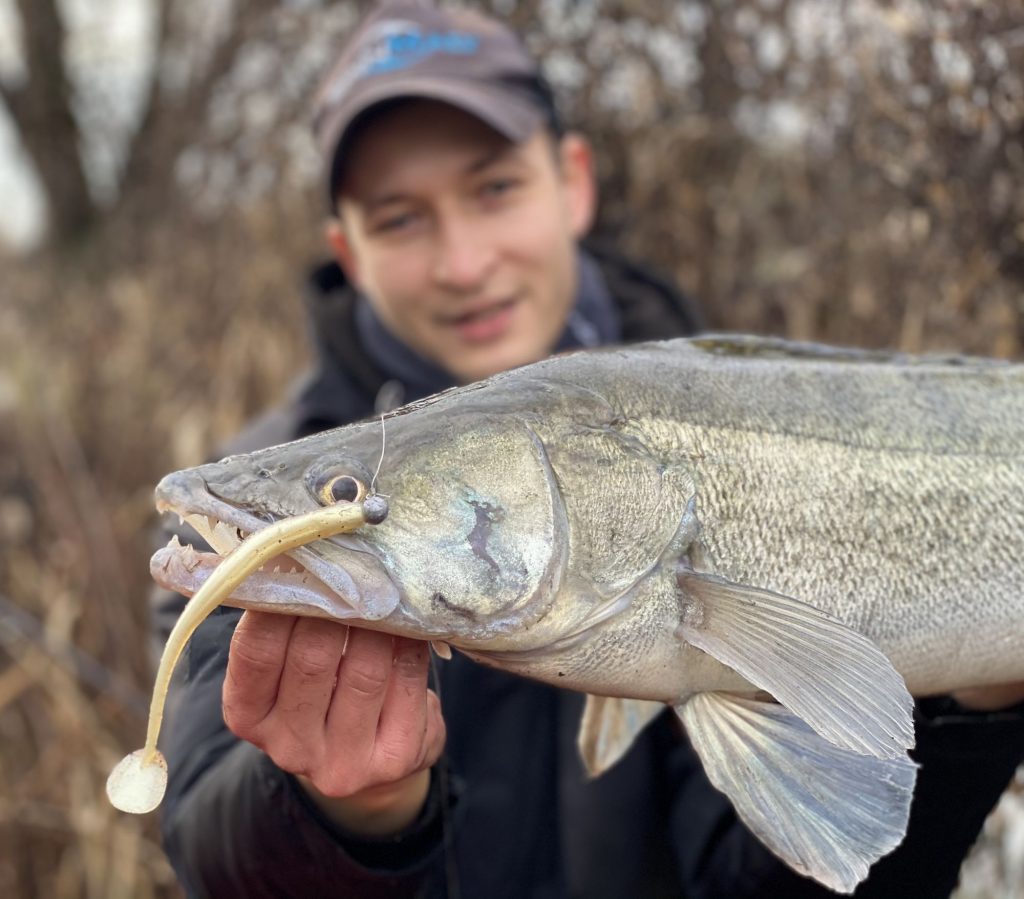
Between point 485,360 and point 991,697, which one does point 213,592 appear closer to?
point 991,697

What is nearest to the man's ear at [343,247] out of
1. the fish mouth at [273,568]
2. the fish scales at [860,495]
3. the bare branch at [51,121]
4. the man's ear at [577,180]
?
the man's ear at [577,180]

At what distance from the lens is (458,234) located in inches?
110

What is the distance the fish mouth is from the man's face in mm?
1586

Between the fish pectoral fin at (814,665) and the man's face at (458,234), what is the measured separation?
1.56 m

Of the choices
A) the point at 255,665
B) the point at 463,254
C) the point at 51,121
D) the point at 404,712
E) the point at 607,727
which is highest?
the point at 51,121

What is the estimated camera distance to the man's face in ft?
9.23

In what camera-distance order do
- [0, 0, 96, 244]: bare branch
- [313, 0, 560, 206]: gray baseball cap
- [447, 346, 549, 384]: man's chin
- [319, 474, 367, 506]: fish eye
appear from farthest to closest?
[0, 0, 96, 244]: bare branch, [447, 346, 549, 384]: man's chin, [313, 0, 560, 206]: gray baseball cap, [319, 474, 367, 506]: fish eye

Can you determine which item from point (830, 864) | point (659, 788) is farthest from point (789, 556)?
point (659, 788)

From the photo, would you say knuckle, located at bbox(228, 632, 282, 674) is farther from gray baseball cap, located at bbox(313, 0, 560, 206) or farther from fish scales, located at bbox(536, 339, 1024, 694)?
gray baseball cap, located at bbox(313, 0, 560, 206)

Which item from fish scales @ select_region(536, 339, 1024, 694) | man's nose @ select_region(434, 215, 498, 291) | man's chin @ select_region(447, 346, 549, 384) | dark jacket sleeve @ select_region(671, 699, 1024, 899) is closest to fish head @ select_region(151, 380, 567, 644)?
fish scales @ select_region(536, 339, 1024, 694)

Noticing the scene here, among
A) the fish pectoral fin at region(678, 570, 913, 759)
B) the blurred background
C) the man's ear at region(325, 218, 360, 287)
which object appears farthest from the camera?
the man's ear at region(325, 218, 360, 287)

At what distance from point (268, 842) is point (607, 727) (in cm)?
60

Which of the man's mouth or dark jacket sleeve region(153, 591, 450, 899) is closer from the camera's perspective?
dark jacket sleeve region(153, 591, 450, 899)

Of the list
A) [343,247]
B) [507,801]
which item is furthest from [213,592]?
[343,247]
